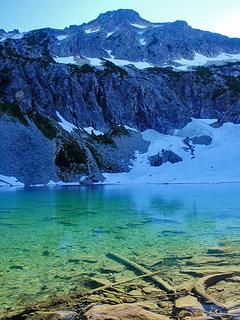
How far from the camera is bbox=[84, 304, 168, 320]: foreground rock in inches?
356

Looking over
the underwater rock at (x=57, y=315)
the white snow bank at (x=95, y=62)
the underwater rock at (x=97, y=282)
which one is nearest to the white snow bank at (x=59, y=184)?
the underwater rock at (x=97, y=282)

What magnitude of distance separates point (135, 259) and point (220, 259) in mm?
3378

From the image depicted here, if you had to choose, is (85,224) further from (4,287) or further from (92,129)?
(92,129)

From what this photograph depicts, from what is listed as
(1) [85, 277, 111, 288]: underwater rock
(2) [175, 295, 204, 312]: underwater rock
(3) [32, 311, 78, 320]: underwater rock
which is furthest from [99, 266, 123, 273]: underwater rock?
(3) [32, 311, 78, 320]: underwater rock

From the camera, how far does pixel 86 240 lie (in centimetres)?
2109

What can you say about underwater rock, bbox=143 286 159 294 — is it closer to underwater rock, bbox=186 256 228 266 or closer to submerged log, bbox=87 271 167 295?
submerged log, bbox=87 271 167 295

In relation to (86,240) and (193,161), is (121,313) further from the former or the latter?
(193,161)

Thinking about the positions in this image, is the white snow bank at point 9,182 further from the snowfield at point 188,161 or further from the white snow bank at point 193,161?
the white snow bank at point 193,161

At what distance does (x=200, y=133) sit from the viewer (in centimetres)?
12681

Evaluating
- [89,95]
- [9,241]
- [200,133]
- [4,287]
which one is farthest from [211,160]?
[4,287]

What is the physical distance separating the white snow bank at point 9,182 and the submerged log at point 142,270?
57835 mm

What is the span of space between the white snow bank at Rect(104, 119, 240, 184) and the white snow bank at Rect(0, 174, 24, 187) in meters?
21.0

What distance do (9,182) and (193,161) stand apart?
53035 millimetres

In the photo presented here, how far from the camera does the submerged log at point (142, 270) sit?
11780 millimetres
